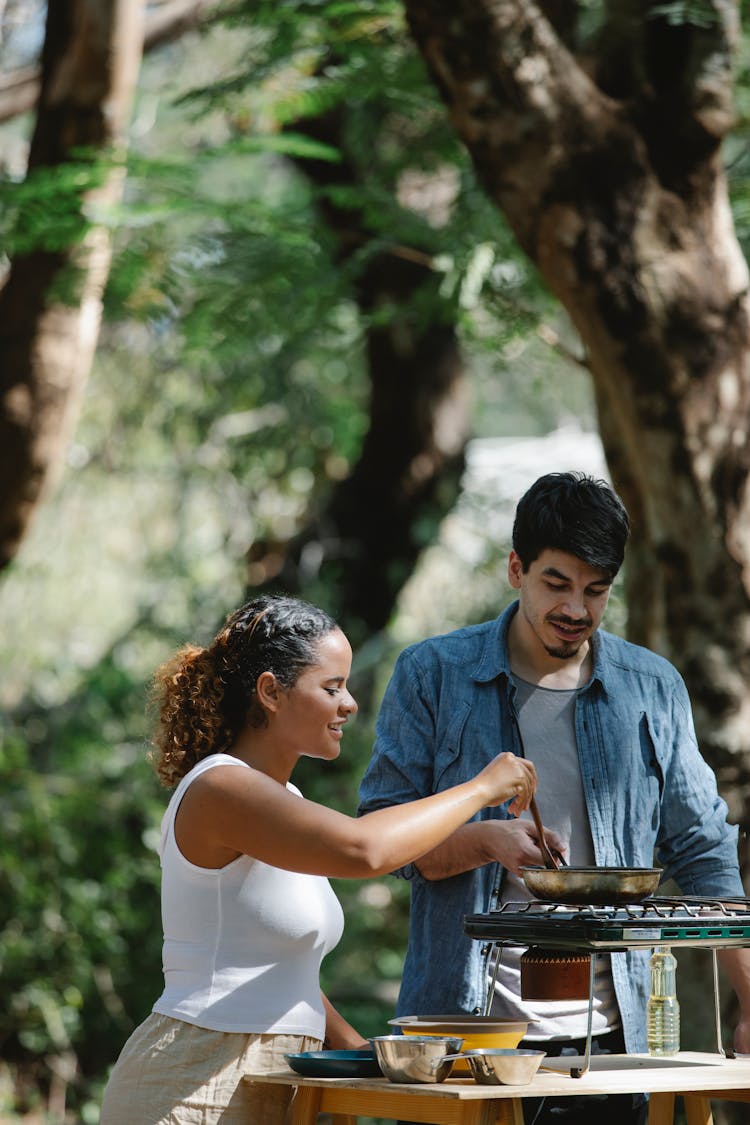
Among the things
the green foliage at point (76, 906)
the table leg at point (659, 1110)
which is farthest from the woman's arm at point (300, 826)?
the green foliage at point (76, 906)

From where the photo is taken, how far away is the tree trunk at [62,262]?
570 cm

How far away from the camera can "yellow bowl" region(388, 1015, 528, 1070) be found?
234 cm

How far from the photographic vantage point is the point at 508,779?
2.44 meters

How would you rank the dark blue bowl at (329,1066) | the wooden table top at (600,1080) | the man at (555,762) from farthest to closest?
the man at (555,762) < the dark blue bowl at (329,1066) < the wooden table top at (600,1080)

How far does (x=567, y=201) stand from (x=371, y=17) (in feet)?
6.69

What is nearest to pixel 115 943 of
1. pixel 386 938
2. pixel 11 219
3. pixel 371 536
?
pixel 386 938

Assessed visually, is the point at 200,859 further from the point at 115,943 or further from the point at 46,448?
the point at 115,943

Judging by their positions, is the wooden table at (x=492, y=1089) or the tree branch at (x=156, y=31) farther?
the tree branch at (x=156, y=31)

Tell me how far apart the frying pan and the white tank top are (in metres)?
0.36

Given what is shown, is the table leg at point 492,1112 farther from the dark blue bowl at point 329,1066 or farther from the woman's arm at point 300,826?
the woman's arm at point 300,826

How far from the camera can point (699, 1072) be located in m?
2.44

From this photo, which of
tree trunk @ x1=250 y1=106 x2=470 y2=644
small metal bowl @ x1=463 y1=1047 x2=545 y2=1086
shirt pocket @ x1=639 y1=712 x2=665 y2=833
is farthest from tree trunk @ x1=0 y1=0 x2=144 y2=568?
small metal bowl @ x1=463 y1=1047 x2=545 y2=1086

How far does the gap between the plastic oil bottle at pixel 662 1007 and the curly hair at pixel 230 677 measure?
2.52 feet

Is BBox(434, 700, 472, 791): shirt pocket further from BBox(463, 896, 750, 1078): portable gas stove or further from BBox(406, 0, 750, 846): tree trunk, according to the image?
BBox(406, 0, 750, 846): tree trunk
